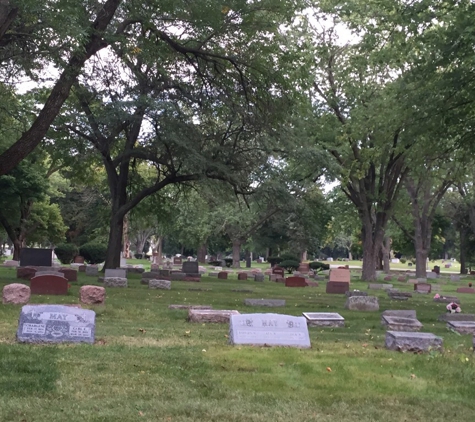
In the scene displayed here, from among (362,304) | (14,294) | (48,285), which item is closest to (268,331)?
(14,294)

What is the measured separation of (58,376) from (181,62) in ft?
49.0

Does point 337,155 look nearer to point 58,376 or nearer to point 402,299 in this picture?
point 402,299

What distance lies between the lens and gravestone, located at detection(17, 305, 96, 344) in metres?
7.83

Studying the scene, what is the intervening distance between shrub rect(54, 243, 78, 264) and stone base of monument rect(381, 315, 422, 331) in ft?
115

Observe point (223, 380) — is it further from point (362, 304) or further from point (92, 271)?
point (92, 271)

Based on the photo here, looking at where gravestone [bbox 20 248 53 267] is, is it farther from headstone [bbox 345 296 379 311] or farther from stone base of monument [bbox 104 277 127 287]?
headstone [bbox 345 296 379 311]

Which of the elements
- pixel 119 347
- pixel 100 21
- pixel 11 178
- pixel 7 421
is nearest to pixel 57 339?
pixel 119 347

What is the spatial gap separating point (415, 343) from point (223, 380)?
11.1ft

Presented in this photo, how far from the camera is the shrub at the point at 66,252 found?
43.0 meters

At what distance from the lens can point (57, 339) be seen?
25.8ft

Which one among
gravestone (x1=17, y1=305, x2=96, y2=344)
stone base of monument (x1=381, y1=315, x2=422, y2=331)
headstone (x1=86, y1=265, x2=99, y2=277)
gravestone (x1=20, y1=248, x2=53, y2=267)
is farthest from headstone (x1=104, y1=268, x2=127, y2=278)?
gravestone (x1=17, y1=305, x2=96, y2=344)

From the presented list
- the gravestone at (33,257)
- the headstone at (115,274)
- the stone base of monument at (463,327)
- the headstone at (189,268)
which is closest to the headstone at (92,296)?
the headstone at (115,274)

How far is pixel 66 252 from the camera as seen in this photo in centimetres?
4306

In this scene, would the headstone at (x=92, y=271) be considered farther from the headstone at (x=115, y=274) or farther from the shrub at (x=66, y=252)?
the shrub at (x=66, y=252)
